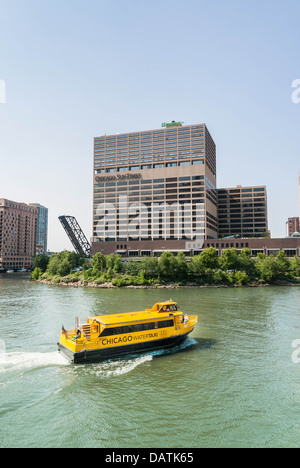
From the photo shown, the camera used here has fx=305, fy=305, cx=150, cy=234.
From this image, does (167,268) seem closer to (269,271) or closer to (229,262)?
(229,262)

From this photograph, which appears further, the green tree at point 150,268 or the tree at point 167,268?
the green tree at point 150,268

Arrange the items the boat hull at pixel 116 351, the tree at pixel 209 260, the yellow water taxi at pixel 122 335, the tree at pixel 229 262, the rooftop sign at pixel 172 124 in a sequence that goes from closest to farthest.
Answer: the boat hull at pixel 116 351
the yellow water taxi at pixel 122 335
the tree at pixel 209 260
the tree at pixel 229 262
the rooftop sign at pixel 172 124

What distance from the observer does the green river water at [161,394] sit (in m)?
14.8

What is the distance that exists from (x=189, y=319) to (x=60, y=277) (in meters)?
74.1

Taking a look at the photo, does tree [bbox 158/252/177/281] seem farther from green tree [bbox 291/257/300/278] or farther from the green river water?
the green river water

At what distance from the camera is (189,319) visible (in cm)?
3219

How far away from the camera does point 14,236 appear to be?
615ft

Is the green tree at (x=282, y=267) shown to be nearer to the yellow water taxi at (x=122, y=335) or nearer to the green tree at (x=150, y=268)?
the green tree at (x=150, y=268)

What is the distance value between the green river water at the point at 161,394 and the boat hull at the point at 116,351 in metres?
0.62

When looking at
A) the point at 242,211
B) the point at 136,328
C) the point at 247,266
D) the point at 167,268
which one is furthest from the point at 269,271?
the point at 242,211

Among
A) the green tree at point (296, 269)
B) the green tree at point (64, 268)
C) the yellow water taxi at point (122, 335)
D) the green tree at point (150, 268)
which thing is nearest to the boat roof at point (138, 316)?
the yellow water taxi at point (122, 335)

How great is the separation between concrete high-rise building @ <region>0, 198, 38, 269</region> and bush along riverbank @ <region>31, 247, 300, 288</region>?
93.3 meters

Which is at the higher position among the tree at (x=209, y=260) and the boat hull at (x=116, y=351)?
the tree at (x=209, y=260)

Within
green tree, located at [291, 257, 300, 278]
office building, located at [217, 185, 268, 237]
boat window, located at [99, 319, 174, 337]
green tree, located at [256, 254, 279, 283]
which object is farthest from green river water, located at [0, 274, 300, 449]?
office building, located at [217, 185, 268, 237]
